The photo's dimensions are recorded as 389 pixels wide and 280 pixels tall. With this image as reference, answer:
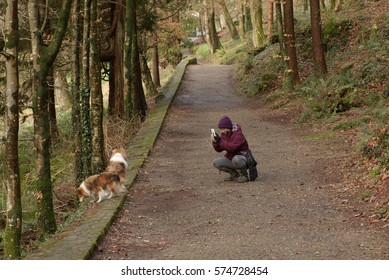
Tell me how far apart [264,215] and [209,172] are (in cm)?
414

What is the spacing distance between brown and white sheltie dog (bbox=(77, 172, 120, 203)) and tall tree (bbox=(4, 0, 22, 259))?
1981 mm

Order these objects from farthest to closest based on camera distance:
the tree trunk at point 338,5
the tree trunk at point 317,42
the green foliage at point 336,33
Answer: the tree trunk at point 338,5 → the green foliage at point 336,33 → the tree trunk at point 317,42

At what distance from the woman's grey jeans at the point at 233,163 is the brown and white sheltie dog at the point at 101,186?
2.38m

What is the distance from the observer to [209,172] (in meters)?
14.8

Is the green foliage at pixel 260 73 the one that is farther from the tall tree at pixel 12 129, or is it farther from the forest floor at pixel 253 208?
the tall tree at pixel 12 129

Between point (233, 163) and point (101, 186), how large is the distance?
9.40 feet

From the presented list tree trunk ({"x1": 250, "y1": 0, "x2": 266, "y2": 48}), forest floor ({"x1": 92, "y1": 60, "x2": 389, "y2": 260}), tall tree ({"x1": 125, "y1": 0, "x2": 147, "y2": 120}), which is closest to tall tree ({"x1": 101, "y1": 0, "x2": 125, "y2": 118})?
tall tree ({"x1": 125, "y1": 0, "x2": 147, "y2": 120})

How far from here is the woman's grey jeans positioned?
43.1ft

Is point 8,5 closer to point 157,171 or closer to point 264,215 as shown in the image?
point 264,215

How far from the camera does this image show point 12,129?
393 inches

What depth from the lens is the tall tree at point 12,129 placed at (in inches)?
391

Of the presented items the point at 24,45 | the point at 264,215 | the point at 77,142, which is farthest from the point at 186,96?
the point at 264,215

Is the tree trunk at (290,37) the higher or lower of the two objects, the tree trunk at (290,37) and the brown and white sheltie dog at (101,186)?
the higher

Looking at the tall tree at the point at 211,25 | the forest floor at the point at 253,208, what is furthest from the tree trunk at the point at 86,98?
the tall tree at the point at 211,25
